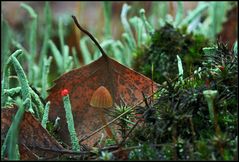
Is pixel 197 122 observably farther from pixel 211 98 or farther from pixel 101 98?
pixel 101 98

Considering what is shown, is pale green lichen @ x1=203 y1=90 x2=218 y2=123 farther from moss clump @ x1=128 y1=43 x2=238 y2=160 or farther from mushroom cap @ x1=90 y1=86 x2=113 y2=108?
mushroom cap @ x1=90 y1=86 x2=113 y2=108

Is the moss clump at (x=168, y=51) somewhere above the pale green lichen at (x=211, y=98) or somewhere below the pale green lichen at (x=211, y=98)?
above

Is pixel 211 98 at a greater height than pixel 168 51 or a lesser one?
lesser

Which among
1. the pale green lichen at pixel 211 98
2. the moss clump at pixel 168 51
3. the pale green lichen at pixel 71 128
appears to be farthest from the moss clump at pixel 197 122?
the moss clump at pixel 168 51

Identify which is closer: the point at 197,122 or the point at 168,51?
the point at 197,122

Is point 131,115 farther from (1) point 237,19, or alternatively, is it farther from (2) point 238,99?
(1) point 237,19

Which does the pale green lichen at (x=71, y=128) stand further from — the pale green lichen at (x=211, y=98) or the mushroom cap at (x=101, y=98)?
the pale green lichen at (x=211, y=98)

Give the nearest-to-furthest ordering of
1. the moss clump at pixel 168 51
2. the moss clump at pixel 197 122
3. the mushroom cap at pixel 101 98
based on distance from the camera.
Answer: the moss clump at pixel 197 122, the mushroom cap at pixel 101 98, the moss clump at pixel 168 51

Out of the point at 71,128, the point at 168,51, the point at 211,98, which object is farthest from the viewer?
→ the point at 168,51

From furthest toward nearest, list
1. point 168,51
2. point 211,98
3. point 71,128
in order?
point 168,51 < point 71,128 < point 211,98

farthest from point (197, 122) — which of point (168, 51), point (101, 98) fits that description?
point (168, 51)
